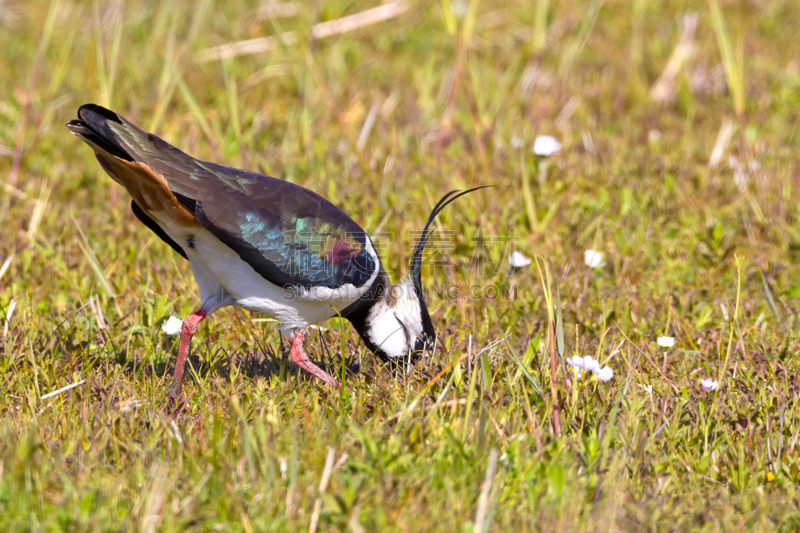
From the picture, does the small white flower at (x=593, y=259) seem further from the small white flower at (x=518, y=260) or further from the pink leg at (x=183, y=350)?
the pink leg at (x=183, y=350)

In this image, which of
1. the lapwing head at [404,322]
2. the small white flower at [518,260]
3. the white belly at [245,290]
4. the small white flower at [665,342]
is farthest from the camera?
the small white flower at [518,260]

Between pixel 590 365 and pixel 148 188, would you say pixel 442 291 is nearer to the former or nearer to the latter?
pixel 590 365

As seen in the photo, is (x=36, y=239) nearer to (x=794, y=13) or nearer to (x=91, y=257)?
(x=91, y=257)

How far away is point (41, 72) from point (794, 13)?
24.9 feet

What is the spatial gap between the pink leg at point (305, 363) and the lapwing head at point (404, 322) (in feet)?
1.03

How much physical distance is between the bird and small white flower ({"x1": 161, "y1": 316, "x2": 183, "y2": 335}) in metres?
0.25

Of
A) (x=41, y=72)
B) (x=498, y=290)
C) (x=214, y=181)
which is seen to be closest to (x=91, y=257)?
(x=214, y=181)

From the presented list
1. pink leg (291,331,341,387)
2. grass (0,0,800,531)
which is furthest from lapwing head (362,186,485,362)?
pink leg (291,331,341,387)

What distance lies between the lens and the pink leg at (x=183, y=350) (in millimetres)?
3330

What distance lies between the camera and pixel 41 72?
273 inches

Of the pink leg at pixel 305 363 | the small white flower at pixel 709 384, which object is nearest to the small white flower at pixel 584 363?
the small white flower at pixel 709 384

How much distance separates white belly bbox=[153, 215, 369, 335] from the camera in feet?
11.4

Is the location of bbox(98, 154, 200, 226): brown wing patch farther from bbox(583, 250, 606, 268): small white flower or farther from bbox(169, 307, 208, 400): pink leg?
bbox(583, 250, 606, 268): small white flower

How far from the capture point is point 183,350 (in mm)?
3496
